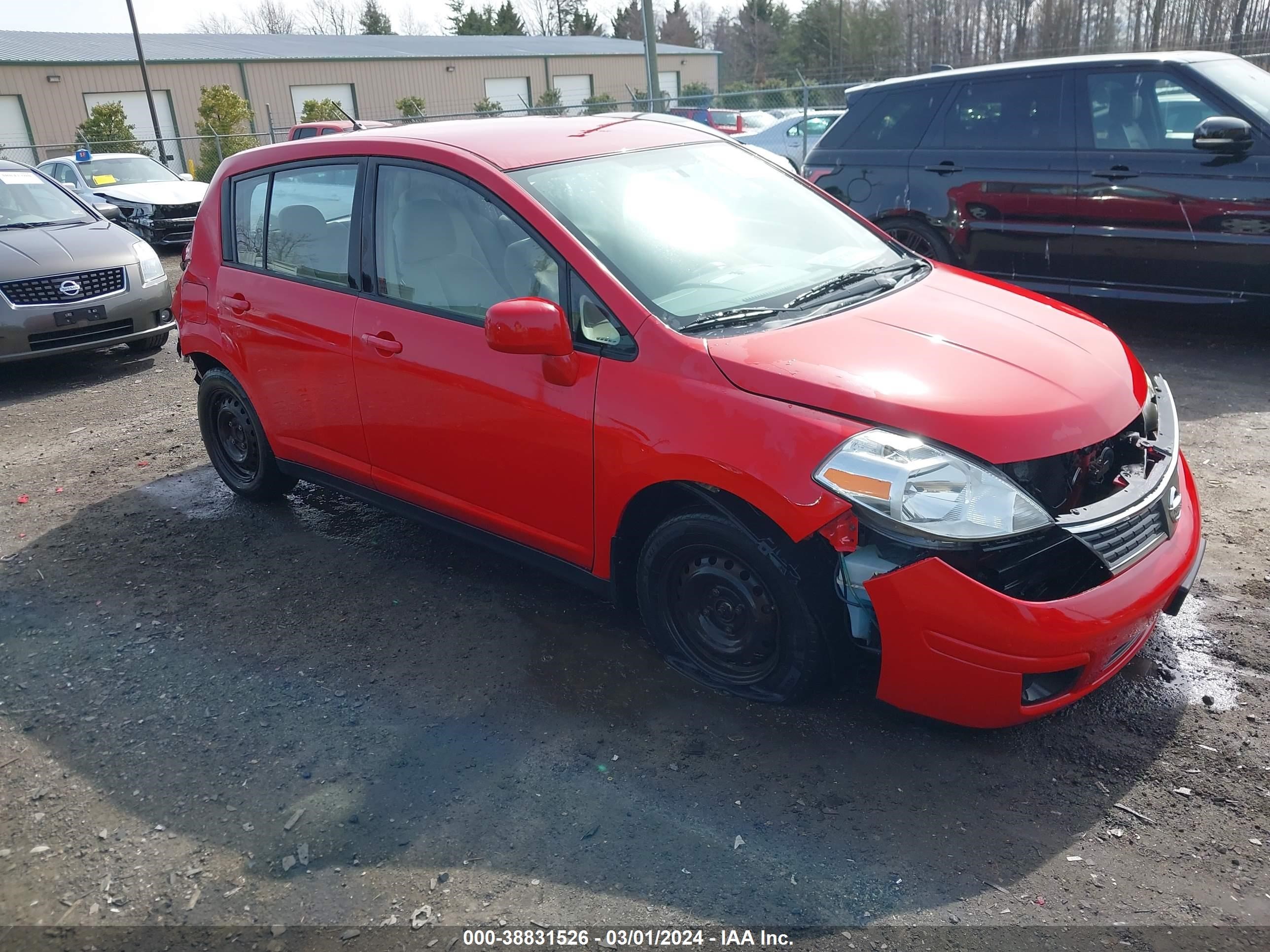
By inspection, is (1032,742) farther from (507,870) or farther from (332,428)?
(332,428)

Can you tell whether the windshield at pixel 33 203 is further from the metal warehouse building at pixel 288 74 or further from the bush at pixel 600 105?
the metal warehouse building at pixel 288 74

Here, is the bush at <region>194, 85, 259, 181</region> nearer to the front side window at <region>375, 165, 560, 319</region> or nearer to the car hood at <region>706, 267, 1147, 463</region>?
the front side window at <region>375, 165, 560, 319</region>

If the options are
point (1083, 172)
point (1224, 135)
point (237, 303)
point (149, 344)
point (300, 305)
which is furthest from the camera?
point (149, 344)

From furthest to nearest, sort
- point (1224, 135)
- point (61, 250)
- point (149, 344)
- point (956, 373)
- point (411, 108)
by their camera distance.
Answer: point (411, 108) → point (149, 344) → point (61, 250) → point (1224, 135) → point (956, 373)

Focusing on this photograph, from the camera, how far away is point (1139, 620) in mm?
2893

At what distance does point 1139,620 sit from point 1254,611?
1.20 metres

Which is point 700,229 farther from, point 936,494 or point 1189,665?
point 1189,665

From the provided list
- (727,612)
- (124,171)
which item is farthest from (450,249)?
(124,171)

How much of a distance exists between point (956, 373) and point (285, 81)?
4220cm

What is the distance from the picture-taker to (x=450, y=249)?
3.81 m

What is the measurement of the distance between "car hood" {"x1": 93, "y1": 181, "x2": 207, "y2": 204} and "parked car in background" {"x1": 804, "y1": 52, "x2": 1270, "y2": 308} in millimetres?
11276

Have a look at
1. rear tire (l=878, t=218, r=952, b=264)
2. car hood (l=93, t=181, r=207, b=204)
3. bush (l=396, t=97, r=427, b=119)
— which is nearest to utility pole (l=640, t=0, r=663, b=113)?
car hood (l=93, t=181, r=207, b=204)

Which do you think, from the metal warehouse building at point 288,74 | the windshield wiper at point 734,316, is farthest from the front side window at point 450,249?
the metal warehouse building at point 288,74

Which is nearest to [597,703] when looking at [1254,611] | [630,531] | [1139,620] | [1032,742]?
[630,531]
